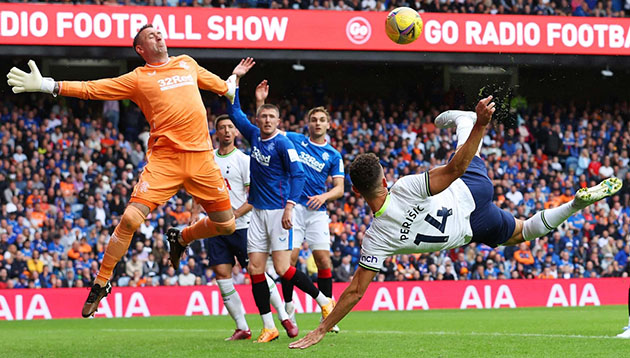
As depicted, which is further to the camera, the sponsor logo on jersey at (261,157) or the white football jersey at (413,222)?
the sponsor logo on jersey at (261,157)

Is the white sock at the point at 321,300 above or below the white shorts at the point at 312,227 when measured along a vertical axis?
below

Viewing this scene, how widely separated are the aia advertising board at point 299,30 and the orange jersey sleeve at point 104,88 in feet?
39.2

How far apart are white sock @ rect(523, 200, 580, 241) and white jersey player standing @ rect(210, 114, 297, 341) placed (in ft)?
9.42

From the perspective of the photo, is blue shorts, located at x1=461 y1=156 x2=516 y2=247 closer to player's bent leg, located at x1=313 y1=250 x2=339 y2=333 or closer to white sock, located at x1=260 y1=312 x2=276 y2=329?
white sock, located at x1=260 y1=312 x2=276 y2=329

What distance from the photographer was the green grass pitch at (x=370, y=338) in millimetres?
8141

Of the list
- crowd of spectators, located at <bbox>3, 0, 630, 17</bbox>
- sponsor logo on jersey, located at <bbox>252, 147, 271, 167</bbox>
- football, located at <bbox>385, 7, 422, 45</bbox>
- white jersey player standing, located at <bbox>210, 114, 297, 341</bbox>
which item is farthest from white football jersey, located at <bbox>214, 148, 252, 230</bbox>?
crowd of spectators, located at <bbox>3, 0, 630, 17</bbox>

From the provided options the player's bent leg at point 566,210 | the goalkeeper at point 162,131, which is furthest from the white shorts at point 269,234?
the player's bent leg at point 566,210

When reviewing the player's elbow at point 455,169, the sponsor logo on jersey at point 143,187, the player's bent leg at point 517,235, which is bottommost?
the player's bent leg at point 517,235

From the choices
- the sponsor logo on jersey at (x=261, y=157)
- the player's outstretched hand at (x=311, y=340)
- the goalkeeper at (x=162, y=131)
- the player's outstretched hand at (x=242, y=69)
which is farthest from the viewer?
the sponsor logo on jersey at (x=261, y=157)

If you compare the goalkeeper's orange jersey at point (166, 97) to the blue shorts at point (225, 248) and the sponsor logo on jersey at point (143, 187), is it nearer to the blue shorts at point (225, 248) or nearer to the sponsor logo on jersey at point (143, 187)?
the sponsor logo on jersey at point (143, 187)

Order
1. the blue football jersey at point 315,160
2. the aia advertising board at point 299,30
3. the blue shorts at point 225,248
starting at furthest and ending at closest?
1. the aia advertising board at point 299,30
2. the blue football jersey at point 315,160
3. the blue shorts at point 225,248

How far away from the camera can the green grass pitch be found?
8.14 metres

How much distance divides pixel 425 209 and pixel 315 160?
4.01m

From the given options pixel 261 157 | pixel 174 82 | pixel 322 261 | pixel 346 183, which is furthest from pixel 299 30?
pixel 174 82
